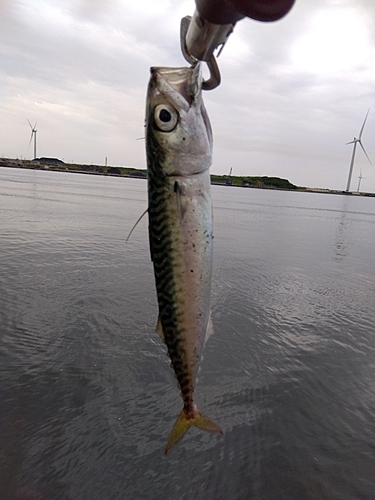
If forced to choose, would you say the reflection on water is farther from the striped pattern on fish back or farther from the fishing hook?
the fishing hook

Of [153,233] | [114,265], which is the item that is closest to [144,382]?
[153,233]

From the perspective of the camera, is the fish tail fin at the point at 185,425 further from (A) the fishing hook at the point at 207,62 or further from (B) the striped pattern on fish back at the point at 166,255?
(A) the fishing hook at the point at 207,62

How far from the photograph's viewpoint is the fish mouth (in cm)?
190

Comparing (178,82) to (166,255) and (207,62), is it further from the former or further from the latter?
(166,255)

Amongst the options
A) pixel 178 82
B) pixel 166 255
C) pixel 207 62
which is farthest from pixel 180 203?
pixel 207 62

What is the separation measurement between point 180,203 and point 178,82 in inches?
26.1

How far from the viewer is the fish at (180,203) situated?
1.93 metres

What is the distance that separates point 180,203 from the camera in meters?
2.07

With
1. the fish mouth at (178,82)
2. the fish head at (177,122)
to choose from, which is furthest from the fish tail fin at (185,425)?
the fish mouth at (178,82)

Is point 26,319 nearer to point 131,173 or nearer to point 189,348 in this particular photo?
point 189,348

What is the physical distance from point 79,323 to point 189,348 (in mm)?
6519

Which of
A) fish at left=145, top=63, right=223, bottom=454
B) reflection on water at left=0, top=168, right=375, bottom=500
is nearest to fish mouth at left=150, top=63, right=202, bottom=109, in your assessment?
fish at left=145, top=63, right=223, bottom=454

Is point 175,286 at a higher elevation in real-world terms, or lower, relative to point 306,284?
higher

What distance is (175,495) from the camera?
4.36 metres
